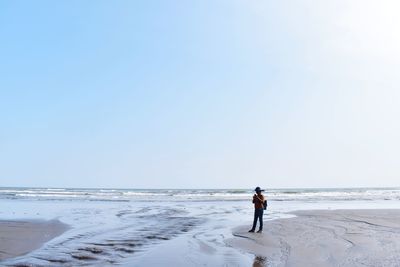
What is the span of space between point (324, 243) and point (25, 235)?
35.7 feet

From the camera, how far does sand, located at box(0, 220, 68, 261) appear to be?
12.9 metres

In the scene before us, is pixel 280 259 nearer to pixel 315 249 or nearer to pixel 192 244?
pixel 315 249

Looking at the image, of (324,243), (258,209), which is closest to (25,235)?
(258,209)

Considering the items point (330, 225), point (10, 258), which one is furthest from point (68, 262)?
point (330, 225)

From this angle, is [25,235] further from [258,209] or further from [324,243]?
[324,243]

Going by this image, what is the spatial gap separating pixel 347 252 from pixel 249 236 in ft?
15.4

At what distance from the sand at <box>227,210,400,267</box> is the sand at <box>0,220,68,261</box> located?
21.4 ft

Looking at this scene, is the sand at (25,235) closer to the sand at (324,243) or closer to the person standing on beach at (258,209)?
the sand at (324,243)

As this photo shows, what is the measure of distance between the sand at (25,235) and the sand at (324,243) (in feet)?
21.4

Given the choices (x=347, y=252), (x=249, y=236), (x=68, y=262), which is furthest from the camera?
(x=249, y=236)

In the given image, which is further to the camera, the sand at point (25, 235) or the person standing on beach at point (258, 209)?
the person standing on beach at point (258, 209)

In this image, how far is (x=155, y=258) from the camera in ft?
37.8

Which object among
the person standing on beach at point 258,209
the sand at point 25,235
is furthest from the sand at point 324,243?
the sand at point 25,235

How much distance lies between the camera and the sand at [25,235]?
12945 millimetres
